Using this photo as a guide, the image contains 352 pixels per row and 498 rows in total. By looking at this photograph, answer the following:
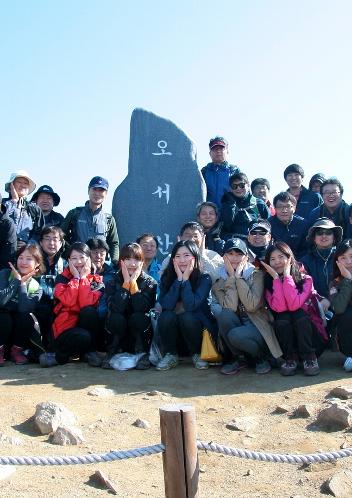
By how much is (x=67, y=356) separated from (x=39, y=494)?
2.50m

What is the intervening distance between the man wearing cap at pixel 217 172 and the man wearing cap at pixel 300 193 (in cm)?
73

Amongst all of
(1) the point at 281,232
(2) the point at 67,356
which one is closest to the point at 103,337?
(2) the point at 67,356

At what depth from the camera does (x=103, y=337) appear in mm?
5578

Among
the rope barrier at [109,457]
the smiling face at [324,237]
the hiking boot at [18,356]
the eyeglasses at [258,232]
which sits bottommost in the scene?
the hiking boot at [18,356]

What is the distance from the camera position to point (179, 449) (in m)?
2.42

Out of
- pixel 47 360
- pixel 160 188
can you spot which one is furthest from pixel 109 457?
pixel 160 188

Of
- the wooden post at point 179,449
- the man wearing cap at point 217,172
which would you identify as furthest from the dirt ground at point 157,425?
the man wearing cap at point 217,172

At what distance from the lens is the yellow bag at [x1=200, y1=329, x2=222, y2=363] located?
16.9ft

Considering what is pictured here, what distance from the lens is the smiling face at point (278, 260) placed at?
5066 millimetres

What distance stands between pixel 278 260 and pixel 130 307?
1.47 m

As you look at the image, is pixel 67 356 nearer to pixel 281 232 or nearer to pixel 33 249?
pixel 33 249

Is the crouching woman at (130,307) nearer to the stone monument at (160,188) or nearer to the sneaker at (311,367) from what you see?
the sneaker at (311,367)

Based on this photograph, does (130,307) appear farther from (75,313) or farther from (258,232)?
(258,232)

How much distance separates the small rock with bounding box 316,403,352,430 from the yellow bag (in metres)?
1.45
